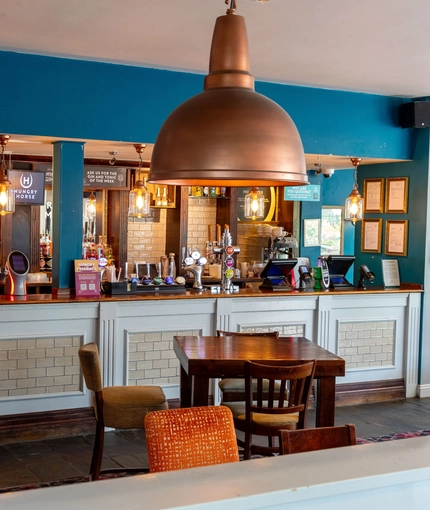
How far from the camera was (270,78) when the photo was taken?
21.1ft

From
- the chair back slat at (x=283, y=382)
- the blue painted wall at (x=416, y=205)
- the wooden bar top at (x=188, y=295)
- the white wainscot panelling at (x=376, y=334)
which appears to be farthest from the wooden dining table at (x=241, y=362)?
the blue painted wall at (x=416, y=205)

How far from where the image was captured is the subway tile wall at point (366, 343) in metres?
6.94

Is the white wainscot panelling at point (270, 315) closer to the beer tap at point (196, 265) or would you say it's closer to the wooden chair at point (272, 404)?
the beer tap at point (196, 265)

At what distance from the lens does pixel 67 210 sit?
237 inches

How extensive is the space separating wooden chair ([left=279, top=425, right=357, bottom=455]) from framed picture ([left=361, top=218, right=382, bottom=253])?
5.27 metres

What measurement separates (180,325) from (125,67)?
2.26 metres

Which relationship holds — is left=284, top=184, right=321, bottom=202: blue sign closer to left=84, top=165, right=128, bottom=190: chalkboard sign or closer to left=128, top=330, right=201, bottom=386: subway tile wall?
left=84, top=165, right=128, bottom=190: chalkboard sign

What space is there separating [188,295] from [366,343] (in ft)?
6.69

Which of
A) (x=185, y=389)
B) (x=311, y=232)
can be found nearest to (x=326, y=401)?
(x=185, y=389)

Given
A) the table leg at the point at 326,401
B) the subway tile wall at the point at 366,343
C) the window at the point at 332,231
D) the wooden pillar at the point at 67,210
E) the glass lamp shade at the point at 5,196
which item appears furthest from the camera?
the window at the point at 332,231

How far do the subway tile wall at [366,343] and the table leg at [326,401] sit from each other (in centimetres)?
252

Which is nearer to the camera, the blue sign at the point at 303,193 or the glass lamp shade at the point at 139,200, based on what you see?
the glass lamp shade at the point at 139,200

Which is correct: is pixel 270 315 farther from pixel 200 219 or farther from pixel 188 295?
pixel 200 219

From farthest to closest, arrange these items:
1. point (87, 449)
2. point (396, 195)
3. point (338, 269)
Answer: point (396, 195) → point (338, 269) → point (87, 449)
